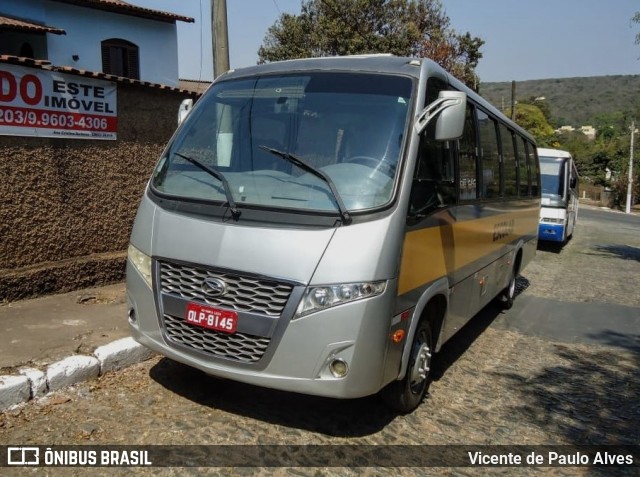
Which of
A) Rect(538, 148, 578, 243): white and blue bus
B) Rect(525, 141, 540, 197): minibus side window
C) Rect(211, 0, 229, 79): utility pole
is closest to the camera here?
Rect(211, 0, 229, 79): utility pole

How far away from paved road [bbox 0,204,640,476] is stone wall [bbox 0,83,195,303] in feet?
6.44

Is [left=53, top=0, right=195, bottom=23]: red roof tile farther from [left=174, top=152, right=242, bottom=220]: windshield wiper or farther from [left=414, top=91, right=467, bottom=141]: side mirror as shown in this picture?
[left=414, top=91, right=467, bottom=141]: side mirror

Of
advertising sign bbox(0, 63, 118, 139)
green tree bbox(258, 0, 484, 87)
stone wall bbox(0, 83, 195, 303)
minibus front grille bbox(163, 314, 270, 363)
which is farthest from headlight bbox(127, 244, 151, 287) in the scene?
green tree bbox(258, 0, 484, 87)

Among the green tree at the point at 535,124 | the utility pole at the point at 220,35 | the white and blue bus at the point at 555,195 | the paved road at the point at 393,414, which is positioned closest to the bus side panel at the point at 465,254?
the paved road at the point at 393,414

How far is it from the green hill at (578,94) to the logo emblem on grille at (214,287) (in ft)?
387

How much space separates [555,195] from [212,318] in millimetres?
12549

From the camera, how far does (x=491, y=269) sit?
19.7ft

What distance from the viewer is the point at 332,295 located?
125 inches

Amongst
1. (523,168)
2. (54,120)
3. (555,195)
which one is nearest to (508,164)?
(523,168)

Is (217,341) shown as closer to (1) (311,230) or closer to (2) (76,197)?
(1) (311,230)

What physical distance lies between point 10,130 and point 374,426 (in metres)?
4.37

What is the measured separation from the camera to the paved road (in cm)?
A: 354

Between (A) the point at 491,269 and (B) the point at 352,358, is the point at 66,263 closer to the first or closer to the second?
(B) the point at 352,358

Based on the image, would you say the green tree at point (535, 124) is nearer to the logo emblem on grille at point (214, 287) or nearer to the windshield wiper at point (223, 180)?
the windshield wiper at point (223, 180)
